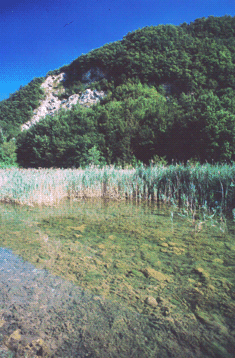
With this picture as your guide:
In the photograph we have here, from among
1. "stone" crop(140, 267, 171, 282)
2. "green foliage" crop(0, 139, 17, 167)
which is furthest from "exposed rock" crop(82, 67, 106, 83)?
"stone" crop(140, 267, 171, 282)

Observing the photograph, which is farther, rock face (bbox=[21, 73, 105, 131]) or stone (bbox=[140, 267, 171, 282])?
rock face (bbox=[21, 73, 105, 131])

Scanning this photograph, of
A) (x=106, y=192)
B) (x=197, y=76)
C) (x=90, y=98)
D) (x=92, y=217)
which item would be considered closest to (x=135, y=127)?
(x=106, y=192)

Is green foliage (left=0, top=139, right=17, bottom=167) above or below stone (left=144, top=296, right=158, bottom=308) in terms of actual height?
above

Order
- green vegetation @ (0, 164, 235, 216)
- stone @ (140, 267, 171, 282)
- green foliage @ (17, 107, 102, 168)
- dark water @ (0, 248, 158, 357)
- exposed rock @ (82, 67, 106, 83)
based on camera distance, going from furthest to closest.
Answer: exposed rock @ (82, 67, 106, 83), green foliage @ (17, 107, 102, 168), green vegetation @ (0, 164, 235, 216), stone @ (140, 267, 171, 282), dark water @ (0, 248, 158, 357)

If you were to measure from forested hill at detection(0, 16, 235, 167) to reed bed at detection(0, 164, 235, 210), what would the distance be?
9.41m

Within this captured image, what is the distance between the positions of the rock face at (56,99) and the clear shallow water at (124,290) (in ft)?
182

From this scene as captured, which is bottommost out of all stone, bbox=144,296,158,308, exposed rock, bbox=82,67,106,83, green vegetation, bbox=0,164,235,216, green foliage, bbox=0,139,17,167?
stone, bbox=144,296,158,308

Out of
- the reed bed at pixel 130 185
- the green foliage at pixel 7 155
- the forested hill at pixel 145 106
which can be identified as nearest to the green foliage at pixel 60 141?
the forested hill at pixel 145 106

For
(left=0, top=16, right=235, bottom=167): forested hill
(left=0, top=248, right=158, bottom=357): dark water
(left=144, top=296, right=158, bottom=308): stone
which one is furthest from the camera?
(left=0, top=16, right=235, bottom=167): forested hill

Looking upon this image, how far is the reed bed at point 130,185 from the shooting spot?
22.4ft

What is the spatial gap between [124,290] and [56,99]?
2785 inches

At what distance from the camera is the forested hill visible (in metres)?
18.8

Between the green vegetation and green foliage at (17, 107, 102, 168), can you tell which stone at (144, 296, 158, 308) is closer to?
the green vegetation

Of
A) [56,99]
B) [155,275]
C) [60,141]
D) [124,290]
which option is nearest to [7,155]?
[60,141]
